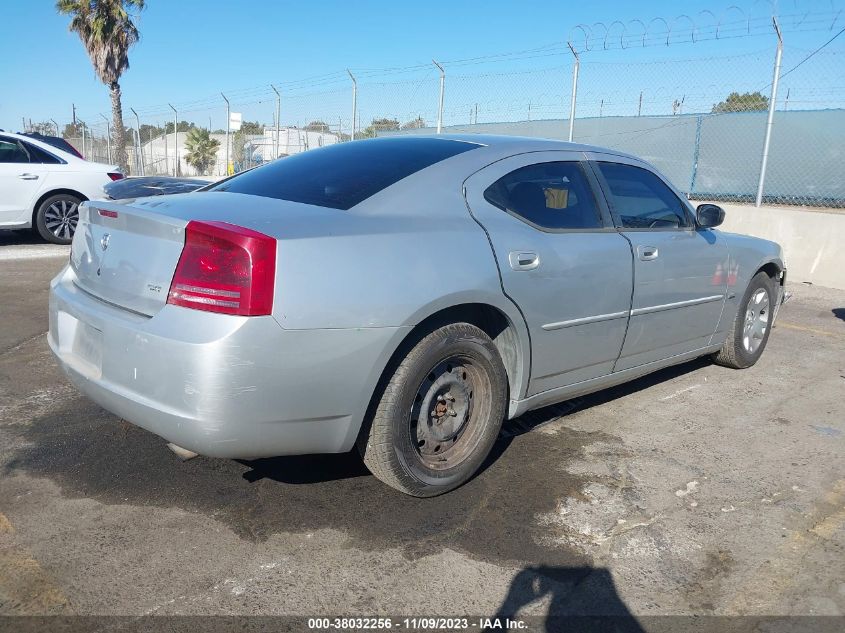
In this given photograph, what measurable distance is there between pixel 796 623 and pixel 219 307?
217 cm

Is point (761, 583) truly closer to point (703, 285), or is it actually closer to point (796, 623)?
point (796, 623)

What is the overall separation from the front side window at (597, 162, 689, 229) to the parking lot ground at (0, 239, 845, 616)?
44.8 inches

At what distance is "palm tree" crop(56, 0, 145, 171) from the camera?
81.4 feet

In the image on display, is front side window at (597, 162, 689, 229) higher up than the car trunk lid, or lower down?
higher up

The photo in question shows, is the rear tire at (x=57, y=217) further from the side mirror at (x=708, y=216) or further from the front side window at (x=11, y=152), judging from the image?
the side mirror at (x=708, y=216)

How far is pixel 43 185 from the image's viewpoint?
9.66 metres

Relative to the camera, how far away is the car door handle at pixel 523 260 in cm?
318

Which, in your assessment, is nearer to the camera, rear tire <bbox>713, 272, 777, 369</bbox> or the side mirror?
the side mirror

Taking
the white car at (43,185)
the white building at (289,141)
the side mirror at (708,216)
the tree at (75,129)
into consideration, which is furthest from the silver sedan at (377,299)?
the tree at (75,129)

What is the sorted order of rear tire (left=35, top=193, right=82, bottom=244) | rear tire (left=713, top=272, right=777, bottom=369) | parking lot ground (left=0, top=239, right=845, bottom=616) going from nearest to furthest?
parking lot ground (left=0, top=239, right=845, bottom=616) → rear tire (left=713, top=272, right=777, bottom=369) → rear tire (left=35, top=193, right=82, bottom=244)

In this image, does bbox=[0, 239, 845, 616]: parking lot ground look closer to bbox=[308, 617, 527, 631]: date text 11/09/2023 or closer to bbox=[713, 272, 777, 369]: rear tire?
bbox=[308, 617, 527, 631]: date text 11/09/2023

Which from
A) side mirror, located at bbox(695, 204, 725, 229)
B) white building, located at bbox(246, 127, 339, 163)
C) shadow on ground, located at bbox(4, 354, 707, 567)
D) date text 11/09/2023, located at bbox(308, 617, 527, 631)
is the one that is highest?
white building, located at bbox(246, 127, 339, 163)

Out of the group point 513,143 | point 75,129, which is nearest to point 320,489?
point 513,143

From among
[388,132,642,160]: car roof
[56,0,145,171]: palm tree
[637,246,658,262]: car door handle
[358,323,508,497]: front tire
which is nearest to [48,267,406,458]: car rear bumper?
[358,323,508,497]: front tire
